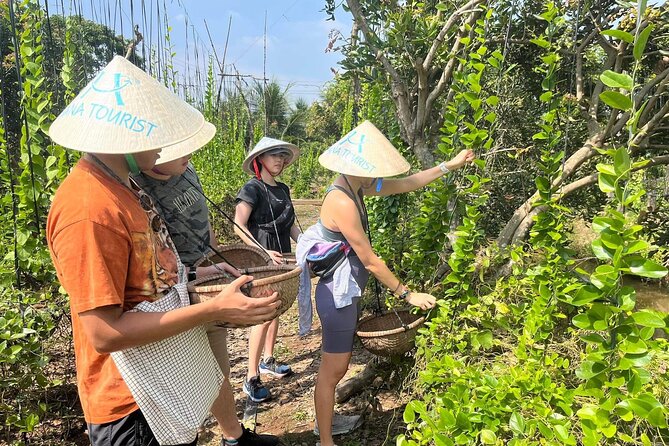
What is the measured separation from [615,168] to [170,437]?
4.28 ft

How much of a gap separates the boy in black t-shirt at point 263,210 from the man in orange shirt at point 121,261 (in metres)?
1.43

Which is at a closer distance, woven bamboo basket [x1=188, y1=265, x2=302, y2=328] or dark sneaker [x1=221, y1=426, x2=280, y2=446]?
woven bamboo basket [x1=188, y1=265, x2=302, y2=328]

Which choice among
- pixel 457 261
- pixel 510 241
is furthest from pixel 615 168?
pixel 510 241

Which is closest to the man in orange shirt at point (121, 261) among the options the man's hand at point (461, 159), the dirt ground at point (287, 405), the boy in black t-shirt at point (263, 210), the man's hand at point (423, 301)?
the man's hand at point (423, 301)

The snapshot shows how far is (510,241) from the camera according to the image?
261 centimetres

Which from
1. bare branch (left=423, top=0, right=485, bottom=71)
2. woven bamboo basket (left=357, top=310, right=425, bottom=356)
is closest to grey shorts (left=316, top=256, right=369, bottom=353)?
woven bamboo basket (left=357, top=310, right=425, bottom=356)

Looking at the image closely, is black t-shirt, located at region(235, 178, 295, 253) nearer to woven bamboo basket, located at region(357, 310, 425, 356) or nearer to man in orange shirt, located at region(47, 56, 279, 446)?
woven bamboo basket, located at region(357, 310, 425, 356)

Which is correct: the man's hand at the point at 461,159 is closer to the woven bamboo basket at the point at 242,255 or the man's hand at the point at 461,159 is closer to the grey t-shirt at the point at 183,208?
the woven bamboo basket at the point at 242,255

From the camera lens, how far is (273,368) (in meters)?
3.10

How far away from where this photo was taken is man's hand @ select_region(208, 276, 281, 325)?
1.18 metres

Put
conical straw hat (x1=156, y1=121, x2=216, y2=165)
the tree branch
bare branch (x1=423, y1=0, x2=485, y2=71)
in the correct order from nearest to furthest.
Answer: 1. conical straw hat (x1=156, y1=121, x2=216, y2=165)
2. bare branch (x1=423, y1=0, x2=485, y2=71)
3. the tree branch

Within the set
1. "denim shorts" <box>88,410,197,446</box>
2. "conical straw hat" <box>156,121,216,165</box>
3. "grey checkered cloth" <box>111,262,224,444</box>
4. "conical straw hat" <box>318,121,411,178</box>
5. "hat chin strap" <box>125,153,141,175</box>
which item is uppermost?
"hat chin strap" <box>125,153,141,175</box>

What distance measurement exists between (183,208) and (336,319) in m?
0.82

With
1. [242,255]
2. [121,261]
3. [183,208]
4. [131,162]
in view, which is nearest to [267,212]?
[242,255]
